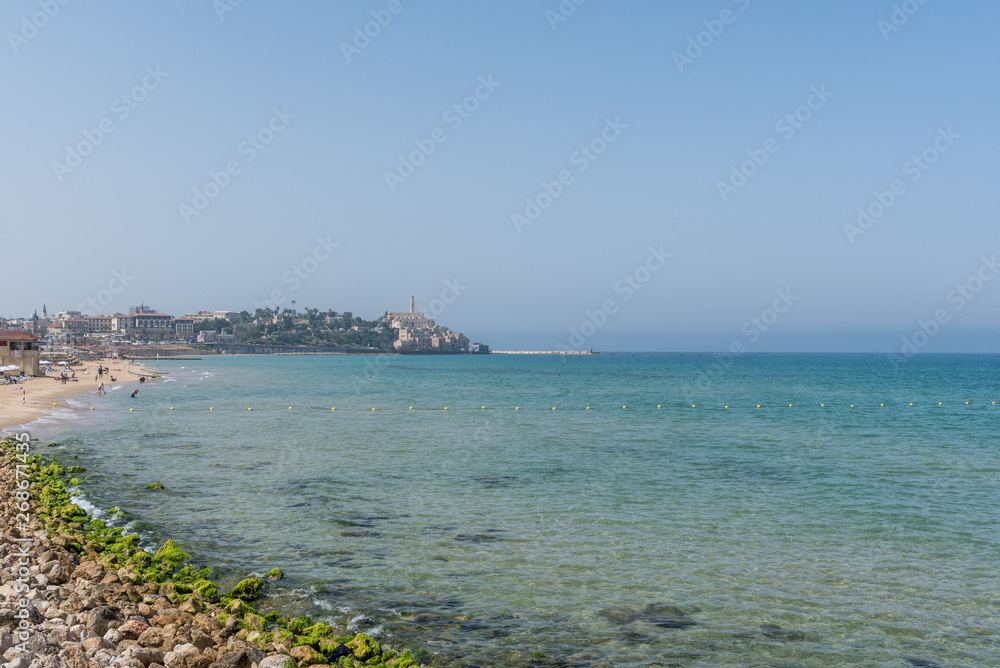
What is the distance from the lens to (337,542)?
15727 millimetres

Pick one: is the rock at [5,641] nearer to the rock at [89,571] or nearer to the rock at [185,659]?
the rock at [185,659]

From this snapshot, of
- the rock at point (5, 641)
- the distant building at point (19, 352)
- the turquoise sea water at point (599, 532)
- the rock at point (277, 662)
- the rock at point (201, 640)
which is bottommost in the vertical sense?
the turquoise sea water at point (599, 532)

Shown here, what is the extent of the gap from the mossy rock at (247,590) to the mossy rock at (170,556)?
2227 mm

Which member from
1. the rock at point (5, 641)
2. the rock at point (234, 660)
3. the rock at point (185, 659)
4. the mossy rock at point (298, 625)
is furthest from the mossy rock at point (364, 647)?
the rock at point (5, 641)

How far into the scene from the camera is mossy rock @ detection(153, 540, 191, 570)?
13.7 m

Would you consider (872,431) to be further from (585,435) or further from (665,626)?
(665,626)

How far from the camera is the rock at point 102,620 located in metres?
9.28

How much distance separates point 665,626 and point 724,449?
71.2 ft

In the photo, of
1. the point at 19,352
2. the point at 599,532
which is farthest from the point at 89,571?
the point at 19,352

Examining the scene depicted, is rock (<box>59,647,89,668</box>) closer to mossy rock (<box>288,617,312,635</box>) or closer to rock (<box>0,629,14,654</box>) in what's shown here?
rock (<box>0,629,14,654</box>)

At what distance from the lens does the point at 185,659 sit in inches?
336

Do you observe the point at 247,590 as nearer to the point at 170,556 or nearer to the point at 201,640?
the point at 170,556

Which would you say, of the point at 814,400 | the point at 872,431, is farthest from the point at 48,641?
the point at 814,400

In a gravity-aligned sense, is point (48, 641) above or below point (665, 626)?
above
